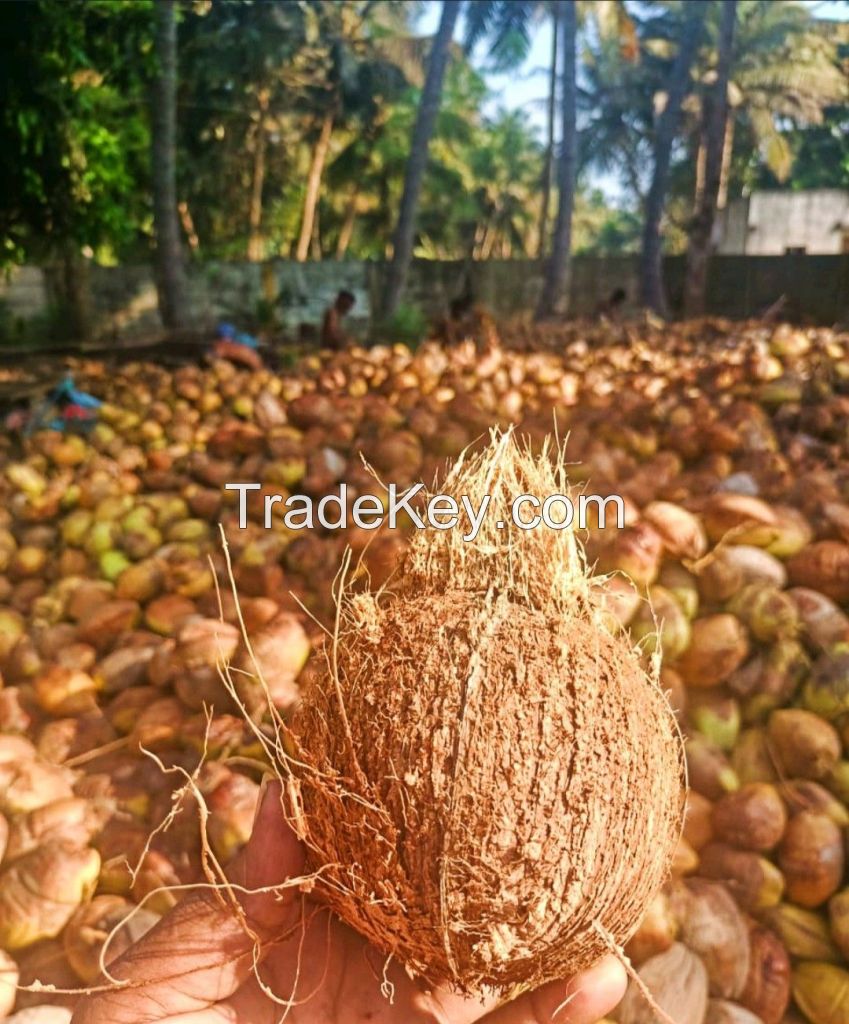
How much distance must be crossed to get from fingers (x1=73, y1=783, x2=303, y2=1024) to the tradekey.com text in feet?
1.79

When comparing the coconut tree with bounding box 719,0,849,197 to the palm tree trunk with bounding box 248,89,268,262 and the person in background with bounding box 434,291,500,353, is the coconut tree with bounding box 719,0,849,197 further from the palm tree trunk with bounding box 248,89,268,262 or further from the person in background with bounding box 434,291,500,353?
the person in background with bounding box 434,291,500,353

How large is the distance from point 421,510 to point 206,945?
134 centimetres

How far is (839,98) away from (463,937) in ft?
75.3

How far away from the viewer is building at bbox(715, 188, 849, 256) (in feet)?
62.4

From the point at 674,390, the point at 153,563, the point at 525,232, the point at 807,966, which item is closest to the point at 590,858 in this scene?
the point at 807,966

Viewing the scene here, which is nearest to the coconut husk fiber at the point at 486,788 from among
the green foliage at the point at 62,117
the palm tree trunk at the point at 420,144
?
the green foliage at the point at 62,117

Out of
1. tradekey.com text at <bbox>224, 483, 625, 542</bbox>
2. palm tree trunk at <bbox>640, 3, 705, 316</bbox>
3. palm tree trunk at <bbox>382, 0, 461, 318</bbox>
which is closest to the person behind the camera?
tradekey.com text at <bbox>224, 483, 625, 542</bbox>

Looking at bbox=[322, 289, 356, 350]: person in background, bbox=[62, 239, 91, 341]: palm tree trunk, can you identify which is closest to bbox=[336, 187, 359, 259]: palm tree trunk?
bbox=[62, 239, 91, 341]: palm tree trunk

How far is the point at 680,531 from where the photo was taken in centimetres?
248

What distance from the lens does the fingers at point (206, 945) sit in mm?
1269

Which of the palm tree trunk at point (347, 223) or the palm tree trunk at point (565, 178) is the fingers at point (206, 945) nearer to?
the palm tree trunk at point (565, 178)

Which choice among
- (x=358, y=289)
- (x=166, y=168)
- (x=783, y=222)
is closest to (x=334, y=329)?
(x=166, y=168)

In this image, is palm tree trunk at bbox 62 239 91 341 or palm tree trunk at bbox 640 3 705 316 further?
palm tree trunk at bbox 640 3 705 316

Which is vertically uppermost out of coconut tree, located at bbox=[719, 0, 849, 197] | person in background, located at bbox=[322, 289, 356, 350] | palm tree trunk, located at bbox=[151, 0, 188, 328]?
coconut tree, located at bbox=[719, 0, 849, 197]
